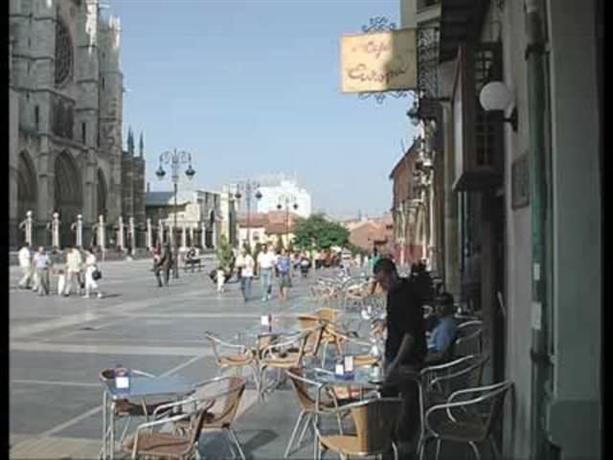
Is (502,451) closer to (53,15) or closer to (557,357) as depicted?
(557,357)

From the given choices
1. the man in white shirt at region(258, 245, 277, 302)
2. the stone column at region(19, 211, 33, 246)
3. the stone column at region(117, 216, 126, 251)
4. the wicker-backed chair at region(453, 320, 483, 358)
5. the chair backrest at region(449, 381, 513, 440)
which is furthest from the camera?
the man in white shirt at region(258, 245, 277, 302)

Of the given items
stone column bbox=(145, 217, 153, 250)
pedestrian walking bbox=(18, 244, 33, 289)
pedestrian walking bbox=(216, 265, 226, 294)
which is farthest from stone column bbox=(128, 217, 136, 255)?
pedestrian walking bbox=(216, 265, 226, 294)

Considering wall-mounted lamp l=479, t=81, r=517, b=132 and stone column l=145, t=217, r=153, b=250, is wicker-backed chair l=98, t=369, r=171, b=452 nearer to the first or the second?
wall-mounted lamp l=479, t=81, r=517, b=132

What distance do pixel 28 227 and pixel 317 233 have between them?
5976cm

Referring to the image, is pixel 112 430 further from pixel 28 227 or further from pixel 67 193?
pixel 67 193

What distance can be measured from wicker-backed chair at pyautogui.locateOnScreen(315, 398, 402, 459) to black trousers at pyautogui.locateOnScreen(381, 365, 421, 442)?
0.74 meters

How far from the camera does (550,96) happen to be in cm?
480

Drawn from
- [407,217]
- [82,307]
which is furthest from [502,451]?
[407,217]

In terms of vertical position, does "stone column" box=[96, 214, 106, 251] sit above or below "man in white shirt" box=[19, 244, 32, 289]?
above

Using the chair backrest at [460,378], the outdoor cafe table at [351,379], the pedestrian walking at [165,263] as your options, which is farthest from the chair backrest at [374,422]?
the pedestrian walking at [165,263]

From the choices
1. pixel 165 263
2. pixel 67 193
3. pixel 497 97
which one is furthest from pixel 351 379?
pixel 165 263

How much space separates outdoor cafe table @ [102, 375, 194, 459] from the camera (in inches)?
220

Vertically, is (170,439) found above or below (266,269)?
below

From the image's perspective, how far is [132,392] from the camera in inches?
223
